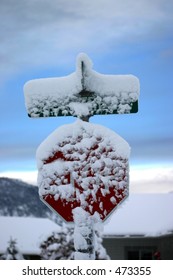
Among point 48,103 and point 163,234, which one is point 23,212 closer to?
point 163,234

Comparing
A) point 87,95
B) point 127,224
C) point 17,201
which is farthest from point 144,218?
point 87,95

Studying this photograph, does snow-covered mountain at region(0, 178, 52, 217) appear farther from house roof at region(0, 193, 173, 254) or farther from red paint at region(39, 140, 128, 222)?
red paint at region(39, 140, 128, 222)

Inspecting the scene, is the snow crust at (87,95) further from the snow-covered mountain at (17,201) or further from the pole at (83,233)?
the snow-covered mountain at (17,201)

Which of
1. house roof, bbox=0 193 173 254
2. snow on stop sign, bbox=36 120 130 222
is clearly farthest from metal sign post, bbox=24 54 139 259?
house roof, bbox=0 193 173 254

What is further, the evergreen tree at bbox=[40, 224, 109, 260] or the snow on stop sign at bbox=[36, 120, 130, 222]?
the evergreen tree at bbox=[40, 224, 109, 260]

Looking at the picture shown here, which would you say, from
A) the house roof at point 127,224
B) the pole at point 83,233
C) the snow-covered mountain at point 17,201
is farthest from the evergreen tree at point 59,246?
the pole at point 83,233

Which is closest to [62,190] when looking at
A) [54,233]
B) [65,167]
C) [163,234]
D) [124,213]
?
[65,167]

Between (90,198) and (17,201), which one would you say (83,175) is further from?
(17,201)
